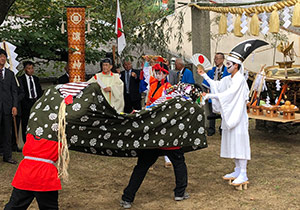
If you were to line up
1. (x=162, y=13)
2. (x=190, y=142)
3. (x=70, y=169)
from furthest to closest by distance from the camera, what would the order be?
(x=162, y=13) → (x=70, y=169) → (x=190, y=142)

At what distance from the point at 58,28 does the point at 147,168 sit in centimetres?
437

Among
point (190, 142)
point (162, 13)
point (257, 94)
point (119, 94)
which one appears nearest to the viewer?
point (190, 142)

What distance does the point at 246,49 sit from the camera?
508cm

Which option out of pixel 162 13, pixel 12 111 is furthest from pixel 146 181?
pixel 162 13

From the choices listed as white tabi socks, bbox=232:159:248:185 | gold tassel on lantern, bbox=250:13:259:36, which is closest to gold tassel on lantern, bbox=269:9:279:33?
gold tassel on lantern, bbox=250:13:259:36

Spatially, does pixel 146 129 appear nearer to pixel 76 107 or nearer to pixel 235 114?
pixel 76 107

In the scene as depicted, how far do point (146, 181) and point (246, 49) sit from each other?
2184 millimetres

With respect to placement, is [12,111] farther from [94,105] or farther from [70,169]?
[94,105]

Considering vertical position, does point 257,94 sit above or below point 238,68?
below

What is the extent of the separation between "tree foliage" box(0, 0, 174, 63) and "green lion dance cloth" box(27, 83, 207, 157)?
3583mm

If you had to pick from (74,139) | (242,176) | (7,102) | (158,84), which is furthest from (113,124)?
(7,102)

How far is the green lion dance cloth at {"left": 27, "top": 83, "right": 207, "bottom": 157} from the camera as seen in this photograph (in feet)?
11.1

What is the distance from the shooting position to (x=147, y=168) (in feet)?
14.3

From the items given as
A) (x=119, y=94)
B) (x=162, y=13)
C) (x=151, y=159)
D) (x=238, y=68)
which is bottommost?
(x=151, y=159)
